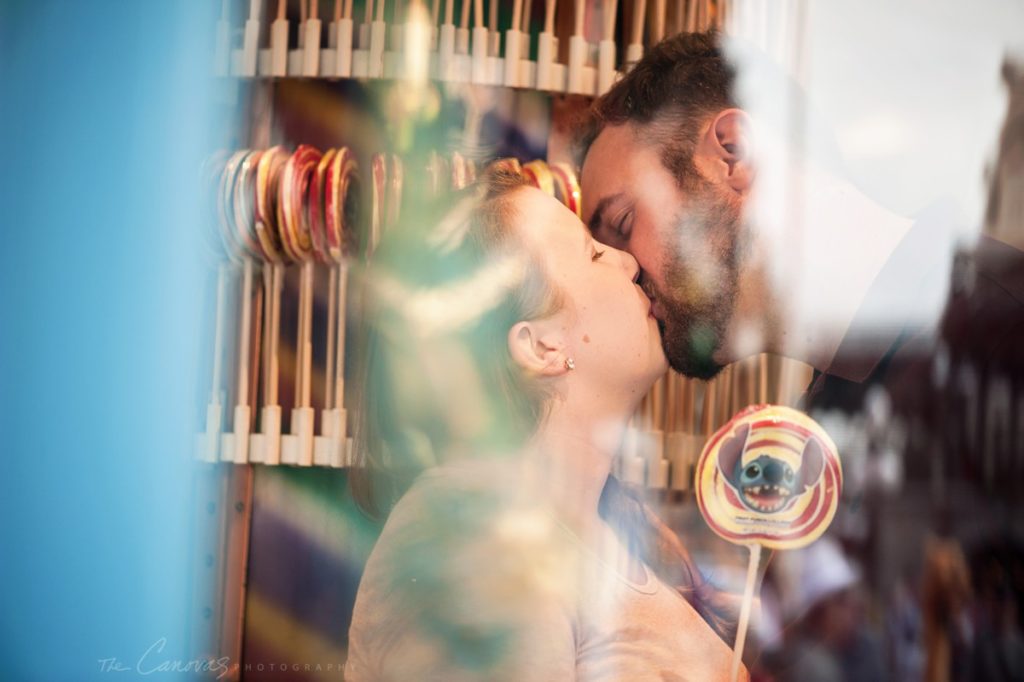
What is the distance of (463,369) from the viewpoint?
1000 millimetres

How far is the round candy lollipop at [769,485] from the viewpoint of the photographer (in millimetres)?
986

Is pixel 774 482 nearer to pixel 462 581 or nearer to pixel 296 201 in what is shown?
pixel 462 581

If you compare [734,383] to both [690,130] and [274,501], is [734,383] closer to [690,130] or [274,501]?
[690,130]

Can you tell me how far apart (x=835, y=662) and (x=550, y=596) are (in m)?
0.29

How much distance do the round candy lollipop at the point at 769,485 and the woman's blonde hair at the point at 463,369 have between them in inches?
2.3

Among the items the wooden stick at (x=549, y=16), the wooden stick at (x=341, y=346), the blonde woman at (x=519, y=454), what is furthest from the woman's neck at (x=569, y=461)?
the wooden stick at (x=549, y=16)

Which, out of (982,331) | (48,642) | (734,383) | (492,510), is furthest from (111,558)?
(982,331)

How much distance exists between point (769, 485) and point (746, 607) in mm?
127

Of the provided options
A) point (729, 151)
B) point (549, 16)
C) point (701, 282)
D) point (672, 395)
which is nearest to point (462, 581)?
point (672, 395)

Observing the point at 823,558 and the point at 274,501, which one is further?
the point at 274,501

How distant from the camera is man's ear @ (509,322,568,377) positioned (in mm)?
987

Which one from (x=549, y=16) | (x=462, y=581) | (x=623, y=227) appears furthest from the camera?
(x=549, y=16)

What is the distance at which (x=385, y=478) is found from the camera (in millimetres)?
1021

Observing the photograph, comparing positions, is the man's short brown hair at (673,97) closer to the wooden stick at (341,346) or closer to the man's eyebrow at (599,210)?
the man's eyebrow at (599,210)
